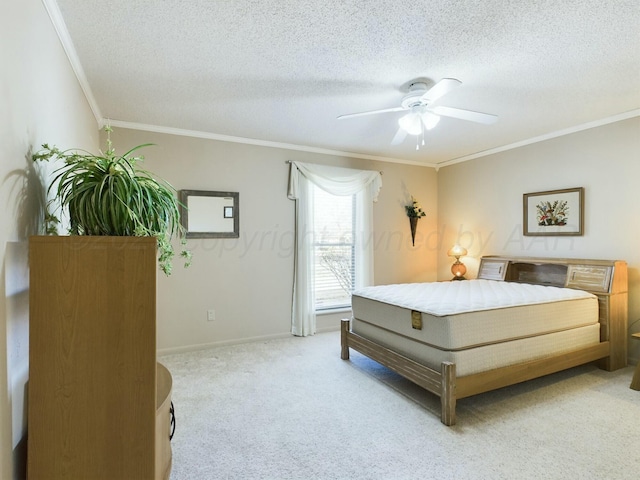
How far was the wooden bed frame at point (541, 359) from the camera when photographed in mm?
2338

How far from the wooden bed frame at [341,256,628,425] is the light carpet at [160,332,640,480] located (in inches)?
7.0

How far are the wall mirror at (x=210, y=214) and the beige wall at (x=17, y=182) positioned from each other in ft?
6.72

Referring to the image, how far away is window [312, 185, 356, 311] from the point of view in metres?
4.61

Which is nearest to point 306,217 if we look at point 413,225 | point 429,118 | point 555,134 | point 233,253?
point 233,253

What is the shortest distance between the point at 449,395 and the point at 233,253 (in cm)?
275

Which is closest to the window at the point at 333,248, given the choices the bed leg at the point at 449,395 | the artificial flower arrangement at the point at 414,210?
the artificial flower arrangement at the point at 414,210

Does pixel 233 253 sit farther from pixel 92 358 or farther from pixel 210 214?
pixel 92 358

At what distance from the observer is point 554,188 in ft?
12.9

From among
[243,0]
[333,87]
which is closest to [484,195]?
[333,87]

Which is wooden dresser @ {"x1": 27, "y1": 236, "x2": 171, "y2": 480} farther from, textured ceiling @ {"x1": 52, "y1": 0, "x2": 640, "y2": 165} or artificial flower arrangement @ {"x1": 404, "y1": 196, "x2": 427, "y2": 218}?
artificial flower arrangement @ {"x1": 404, "y1": 196, "x2": 427, "y2": 218}

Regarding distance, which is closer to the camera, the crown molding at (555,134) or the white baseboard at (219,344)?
the crown molding at (555,134)

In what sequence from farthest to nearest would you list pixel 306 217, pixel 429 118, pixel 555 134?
1. pixel 306 217
2. pixel 555 134
3. pixel 429 118

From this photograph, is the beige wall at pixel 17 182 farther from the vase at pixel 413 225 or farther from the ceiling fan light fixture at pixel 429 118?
the vase at pixel 413 225

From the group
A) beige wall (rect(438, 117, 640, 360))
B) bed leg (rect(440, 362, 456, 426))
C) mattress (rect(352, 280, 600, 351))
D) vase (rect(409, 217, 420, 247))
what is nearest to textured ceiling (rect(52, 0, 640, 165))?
beige wall (rect(438, 117, 640, 360))
